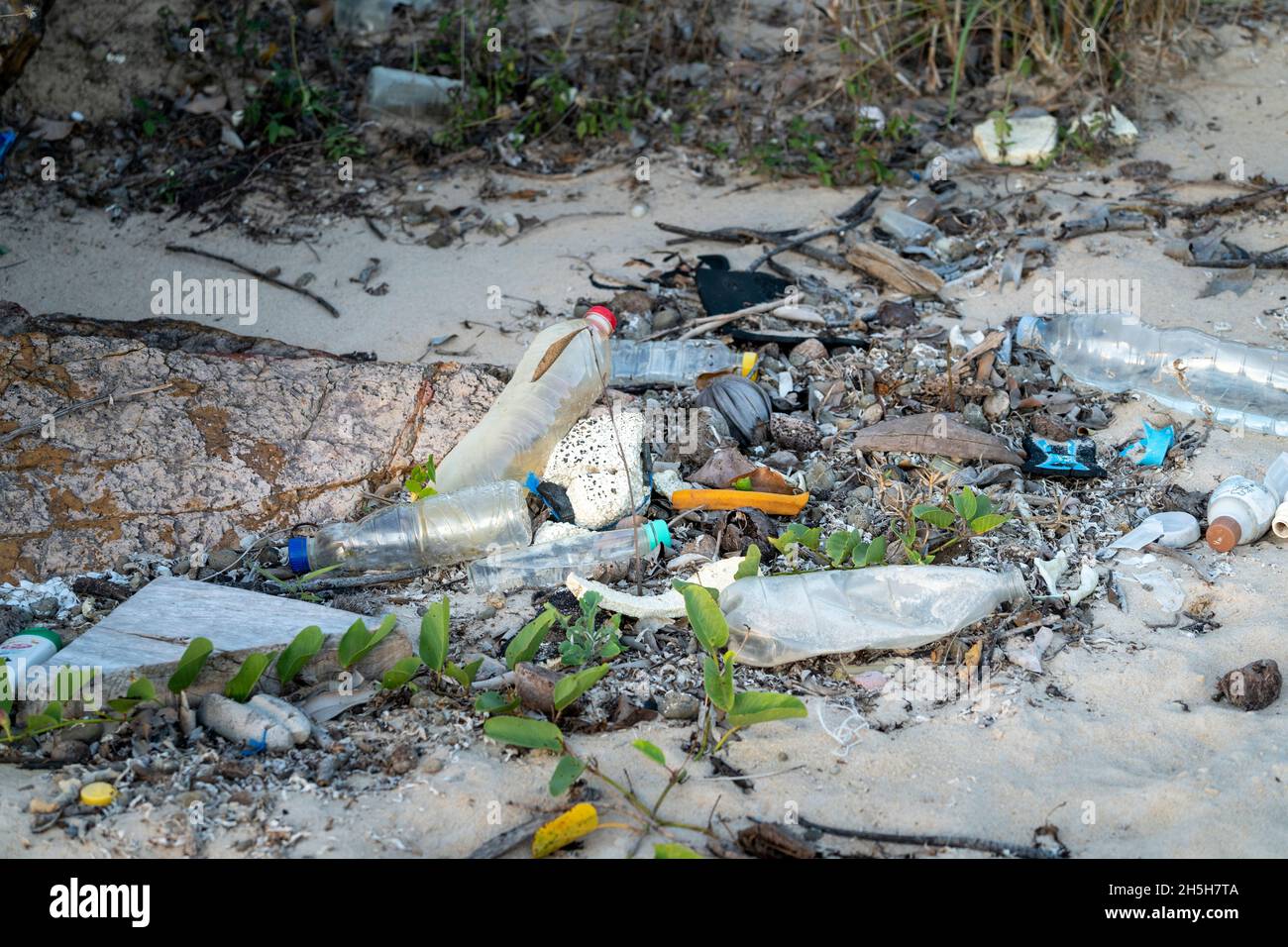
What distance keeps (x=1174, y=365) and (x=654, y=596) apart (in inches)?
72.5

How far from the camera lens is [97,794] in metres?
1.96

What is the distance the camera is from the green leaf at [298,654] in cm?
227

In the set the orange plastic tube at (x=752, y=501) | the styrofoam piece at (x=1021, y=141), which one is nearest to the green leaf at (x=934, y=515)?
the orange plastic tube at (x=752, y=501)

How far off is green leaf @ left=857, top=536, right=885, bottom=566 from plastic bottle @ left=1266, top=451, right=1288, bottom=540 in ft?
3.08

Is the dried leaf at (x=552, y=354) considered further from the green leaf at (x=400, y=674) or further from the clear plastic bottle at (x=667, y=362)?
the green leaf at (x=400, y=674)

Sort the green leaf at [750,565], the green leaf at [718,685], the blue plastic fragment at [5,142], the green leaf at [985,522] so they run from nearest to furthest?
the green leaf at [718,685], the green leaf at [750,565], the green leaf at [985,522], the blue plastic fragment at [5,142]

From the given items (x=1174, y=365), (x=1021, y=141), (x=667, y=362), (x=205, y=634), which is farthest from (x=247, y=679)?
(x=1021, y=141)

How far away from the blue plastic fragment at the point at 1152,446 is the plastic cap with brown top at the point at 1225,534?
0.39 meters

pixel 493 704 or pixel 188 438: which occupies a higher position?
pixel 188 438

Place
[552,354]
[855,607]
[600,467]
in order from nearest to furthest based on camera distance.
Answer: [855,607]
[600,467]
[552,354]

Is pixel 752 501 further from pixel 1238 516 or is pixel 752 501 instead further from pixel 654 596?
pixel 1238 516

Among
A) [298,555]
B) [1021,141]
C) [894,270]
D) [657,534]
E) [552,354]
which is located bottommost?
[298,555]
